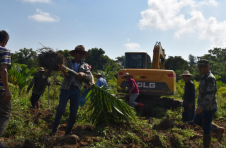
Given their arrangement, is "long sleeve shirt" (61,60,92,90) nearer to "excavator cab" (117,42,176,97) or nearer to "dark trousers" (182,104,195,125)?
"dark trousers" (182,104,195,125)

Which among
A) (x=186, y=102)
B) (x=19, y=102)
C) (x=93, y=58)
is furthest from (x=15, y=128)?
(x=93, y=58)

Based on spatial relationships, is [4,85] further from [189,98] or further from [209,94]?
[189,98]

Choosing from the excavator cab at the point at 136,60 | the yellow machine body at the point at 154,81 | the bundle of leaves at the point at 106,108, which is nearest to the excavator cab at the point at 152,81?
the yellow machine body at the point at 154,81

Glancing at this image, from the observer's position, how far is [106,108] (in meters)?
A: 4.43

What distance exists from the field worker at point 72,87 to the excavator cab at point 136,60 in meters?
5.92

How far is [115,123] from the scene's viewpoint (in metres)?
4.54

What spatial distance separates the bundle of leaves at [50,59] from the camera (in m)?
3.64

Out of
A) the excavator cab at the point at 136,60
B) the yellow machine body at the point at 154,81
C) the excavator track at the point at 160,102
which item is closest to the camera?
the yellow machine body at the point at 154,81

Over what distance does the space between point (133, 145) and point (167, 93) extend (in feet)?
16.3

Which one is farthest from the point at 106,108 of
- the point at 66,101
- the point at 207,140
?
the point at 207,140

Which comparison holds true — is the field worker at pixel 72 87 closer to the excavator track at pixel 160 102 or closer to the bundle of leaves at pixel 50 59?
the bundle of leaves at pixel 50 59

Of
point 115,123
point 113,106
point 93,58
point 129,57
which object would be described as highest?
point 93,58

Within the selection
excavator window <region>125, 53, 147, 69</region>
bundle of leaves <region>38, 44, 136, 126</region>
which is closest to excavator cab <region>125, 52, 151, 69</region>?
excavator window <region>125, 53, 147, 69</region>

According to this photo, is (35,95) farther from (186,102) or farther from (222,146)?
(222,146)
